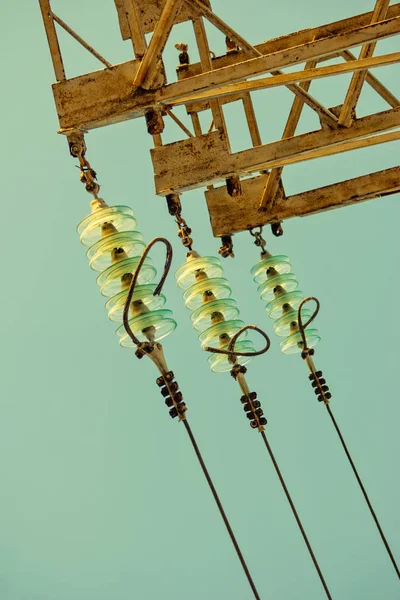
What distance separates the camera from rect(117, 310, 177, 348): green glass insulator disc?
6.16 m

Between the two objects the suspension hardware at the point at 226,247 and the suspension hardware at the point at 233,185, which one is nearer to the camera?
the suspension hardware at the point at 233,185

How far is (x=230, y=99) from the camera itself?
915cm

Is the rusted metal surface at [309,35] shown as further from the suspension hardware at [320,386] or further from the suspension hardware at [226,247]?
the suspension hardware at [320,386]

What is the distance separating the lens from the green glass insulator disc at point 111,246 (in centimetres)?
643

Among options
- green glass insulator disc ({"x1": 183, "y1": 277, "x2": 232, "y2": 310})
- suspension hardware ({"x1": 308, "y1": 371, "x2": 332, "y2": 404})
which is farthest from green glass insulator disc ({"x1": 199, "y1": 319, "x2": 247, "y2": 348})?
suspension hardware ({"x1": 308, "y1": 371, "x2": 332, "y2": 404})

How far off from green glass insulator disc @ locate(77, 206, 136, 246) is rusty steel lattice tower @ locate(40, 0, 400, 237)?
51 centimetres

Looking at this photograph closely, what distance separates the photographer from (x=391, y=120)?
776 centimetres

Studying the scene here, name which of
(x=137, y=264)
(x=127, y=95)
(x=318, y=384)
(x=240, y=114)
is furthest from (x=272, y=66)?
(x=240, y=114)

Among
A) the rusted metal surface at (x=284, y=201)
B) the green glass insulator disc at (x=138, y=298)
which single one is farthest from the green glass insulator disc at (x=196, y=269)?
the green glass insulator disc at (x=138, y=298)

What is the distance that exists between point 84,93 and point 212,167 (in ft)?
3.72

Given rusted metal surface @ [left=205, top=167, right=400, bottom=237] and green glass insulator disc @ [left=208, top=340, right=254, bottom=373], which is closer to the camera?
green glass insulator disc @ [left=208, top=340, right=254, bottom=373]

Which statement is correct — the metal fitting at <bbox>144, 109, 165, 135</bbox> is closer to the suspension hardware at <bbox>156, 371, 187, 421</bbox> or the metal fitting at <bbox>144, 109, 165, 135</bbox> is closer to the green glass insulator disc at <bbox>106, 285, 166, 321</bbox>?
the green glass insulator disc at <bbox>106, 285, 166, 321</bbox>

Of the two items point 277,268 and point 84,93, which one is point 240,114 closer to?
point 277,268

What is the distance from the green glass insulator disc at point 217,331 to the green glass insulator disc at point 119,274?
130 centimetres
